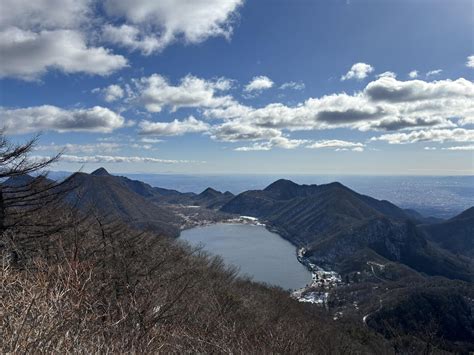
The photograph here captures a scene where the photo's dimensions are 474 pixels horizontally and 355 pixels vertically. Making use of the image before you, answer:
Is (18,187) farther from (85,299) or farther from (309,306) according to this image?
(309,306)

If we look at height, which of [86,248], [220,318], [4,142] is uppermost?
[4,142]

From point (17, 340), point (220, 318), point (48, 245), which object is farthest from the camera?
point (220, 318)

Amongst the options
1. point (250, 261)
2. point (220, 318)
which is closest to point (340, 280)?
point (250, 261)

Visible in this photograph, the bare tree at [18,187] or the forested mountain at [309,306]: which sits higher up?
the bare tree at [18,187]

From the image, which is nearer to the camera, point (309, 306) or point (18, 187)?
point (18, 187)

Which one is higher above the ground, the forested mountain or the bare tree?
the bare tree

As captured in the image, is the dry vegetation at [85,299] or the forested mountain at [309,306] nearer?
the dry vegetation at [85,299]

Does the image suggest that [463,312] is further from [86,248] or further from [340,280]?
[86,248]

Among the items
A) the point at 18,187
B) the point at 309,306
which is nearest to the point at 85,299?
the point at 18,187

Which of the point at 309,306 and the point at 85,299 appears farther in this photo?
the point at 309,306

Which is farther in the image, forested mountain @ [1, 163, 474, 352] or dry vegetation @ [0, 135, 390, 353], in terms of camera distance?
forested mountain @ [1, 163, 474, 352]

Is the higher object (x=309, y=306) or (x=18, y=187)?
(x=18, y=187)
